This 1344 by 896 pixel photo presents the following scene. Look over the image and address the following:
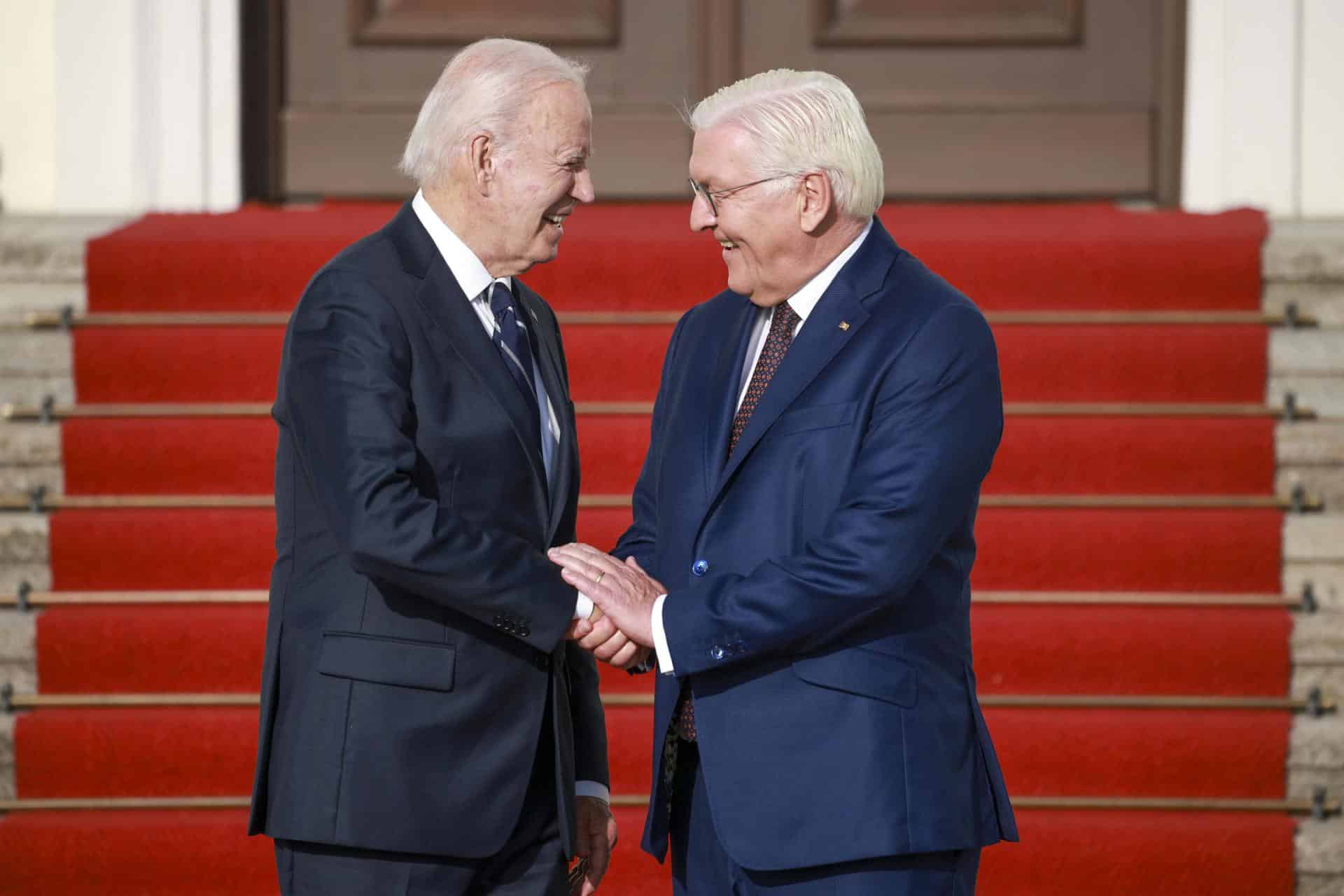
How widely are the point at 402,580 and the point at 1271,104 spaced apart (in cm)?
337

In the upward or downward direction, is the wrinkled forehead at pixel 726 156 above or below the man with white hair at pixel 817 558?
above

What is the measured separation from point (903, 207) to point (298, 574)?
298cm

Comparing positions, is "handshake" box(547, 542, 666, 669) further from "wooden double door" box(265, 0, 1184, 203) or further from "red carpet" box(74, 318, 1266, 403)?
"wooden double door" box(265, 0, 1184, 203)

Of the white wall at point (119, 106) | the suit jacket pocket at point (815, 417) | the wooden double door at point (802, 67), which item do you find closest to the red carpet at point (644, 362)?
the white wall at point (119, 106)

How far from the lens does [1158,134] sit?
4.80 m

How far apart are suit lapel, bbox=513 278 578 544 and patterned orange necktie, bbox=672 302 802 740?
22cm

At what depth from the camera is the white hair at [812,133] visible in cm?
219

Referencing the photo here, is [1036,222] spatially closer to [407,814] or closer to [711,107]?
[711,107]

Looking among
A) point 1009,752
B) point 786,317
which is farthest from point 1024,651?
point 786,317

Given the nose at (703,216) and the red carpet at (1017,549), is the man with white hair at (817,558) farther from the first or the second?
the red carpet at (1017,549)

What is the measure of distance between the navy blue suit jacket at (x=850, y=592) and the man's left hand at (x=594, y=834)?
0.32 metres

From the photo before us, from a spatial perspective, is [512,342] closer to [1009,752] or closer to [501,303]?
[501,303]

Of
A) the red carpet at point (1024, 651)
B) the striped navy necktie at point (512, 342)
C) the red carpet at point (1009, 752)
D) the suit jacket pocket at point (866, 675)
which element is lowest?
the red carpet at point (1009, 752)

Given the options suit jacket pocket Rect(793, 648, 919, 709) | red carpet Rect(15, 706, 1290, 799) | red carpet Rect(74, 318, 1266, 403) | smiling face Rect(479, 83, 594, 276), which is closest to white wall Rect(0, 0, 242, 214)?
red carpet Rect(74, 318, 1266, 403)
